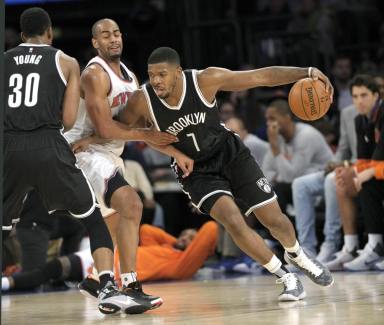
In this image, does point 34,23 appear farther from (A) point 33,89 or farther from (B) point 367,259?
(B) point 367,259

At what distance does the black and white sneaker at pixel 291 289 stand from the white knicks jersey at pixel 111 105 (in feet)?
4.76

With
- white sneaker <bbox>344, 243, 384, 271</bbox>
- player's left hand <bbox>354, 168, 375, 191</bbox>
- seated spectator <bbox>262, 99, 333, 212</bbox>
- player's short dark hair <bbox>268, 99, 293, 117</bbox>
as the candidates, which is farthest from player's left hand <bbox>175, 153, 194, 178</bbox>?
player's short dark hair <bbox>268, 99, 293, 117</bbox>

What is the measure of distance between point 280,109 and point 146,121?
3.41m

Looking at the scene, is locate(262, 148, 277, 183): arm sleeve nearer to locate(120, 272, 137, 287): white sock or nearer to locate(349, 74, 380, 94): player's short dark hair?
locate(349, 74, 380, 94): player's short dark hair

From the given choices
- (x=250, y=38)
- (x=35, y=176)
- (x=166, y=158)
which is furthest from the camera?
(x=250, y=38)

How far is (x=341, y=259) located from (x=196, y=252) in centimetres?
139

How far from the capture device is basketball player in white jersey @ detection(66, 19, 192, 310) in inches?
236

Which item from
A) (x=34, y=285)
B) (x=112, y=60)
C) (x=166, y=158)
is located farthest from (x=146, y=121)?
(x=166, y=158)

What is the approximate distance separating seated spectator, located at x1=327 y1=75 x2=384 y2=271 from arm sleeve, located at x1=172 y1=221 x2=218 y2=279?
3.79 feet

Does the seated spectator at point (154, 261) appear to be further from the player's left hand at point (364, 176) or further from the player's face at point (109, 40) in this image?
the player's face at point (109, 40)

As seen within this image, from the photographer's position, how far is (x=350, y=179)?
29.3ft

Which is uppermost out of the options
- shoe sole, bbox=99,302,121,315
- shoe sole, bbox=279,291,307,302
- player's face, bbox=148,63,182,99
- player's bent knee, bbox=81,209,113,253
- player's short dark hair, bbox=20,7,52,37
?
player's short dark hair, bbox=20,7,52,37

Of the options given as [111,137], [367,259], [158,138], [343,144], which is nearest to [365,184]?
[367,259]

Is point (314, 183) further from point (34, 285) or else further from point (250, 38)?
point (250, 38)
